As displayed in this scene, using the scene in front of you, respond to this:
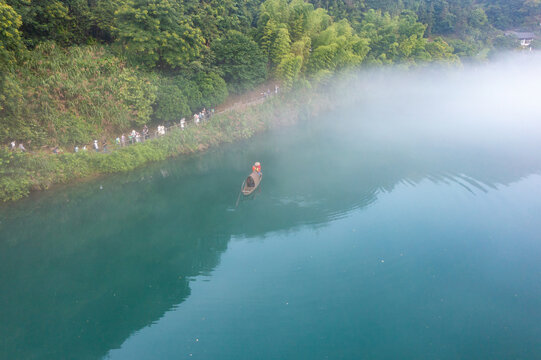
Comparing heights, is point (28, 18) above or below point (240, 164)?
above

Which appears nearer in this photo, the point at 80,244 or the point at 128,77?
the point at 80,244

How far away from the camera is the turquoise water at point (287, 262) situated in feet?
33.8

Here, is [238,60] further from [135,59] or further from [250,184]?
[250,184]

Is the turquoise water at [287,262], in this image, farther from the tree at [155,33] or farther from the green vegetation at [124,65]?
the tree at [155,33]

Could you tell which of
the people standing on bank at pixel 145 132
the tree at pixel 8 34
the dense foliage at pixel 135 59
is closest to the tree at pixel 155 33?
the dense foliage at pixel 135 59

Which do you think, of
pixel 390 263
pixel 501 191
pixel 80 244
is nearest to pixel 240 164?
pixel 80 244

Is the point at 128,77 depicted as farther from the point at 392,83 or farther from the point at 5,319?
the point at 392,83

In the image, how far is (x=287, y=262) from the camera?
13.5 metres

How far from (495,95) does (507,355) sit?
44012 mm

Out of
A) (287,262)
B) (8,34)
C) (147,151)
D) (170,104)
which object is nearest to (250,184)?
(287,262)

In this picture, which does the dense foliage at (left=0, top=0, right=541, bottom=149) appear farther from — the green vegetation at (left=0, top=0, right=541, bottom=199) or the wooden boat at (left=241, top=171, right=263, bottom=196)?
the wooden boat at (left=241, top=171, right=263, bottom=196)

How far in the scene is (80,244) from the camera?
1455cm

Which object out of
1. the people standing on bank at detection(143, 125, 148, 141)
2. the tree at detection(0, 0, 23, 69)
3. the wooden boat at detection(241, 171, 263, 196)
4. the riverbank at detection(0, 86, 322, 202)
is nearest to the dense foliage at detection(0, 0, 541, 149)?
the tree at detection(0, 0, 23, 69)

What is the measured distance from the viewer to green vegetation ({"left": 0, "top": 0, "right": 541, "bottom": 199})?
17.7 metres
